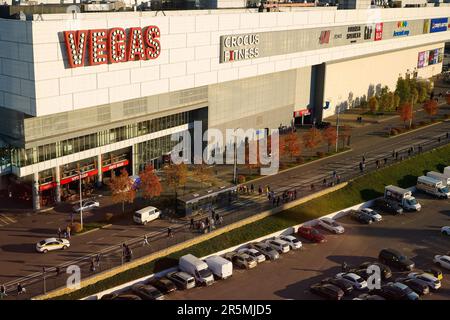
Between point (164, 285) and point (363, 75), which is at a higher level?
point (363, 75)

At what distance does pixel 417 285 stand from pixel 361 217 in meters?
11.8

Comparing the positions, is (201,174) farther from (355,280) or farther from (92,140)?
(355,280)

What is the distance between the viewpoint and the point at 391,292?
34062mm

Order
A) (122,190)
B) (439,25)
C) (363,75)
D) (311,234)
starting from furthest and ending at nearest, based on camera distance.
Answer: (439,25)
(363,75)
(122,190)
(311,234)

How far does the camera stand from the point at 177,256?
37844 mm

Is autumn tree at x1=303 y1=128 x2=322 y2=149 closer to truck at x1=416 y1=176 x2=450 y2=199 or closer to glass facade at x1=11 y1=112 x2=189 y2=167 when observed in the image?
truck at x1=416 y1=176 x2=450 y2=199

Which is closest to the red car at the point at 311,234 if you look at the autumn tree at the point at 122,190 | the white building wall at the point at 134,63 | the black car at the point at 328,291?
the black car at the point at 328,291

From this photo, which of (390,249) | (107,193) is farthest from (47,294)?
(390,249)

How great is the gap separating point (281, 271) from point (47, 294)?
15292mm

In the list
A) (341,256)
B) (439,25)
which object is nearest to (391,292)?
(341,256)

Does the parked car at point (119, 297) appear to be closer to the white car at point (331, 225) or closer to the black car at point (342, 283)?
the black car at point (342, 283)

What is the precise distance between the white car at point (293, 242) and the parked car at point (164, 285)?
10.5m

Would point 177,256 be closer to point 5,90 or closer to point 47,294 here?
point 47,294

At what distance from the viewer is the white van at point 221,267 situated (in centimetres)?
3562
